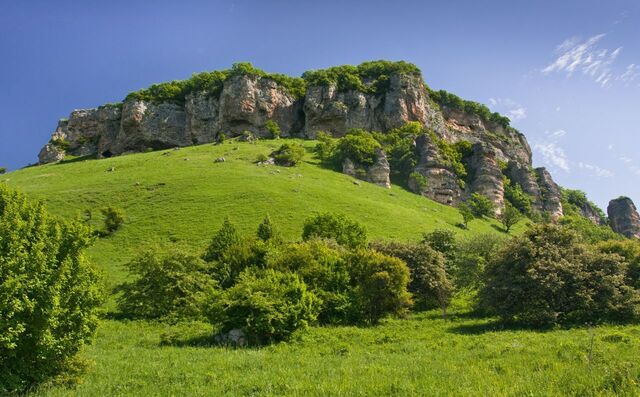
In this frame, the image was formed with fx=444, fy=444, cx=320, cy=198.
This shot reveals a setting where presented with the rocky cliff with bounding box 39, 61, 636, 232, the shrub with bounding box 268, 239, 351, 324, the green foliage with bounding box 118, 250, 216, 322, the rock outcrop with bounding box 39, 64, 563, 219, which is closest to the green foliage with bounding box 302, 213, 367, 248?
the shrub with bounding box 268, 239, 351, 324

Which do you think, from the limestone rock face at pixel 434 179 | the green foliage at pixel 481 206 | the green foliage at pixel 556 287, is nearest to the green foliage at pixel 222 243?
the green foliage at pixel 556 287

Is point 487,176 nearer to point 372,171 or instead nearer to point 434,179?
point 434,179

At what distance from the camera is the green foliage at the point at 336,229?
2093 inches

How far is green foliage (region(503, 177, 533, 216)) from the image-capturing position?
114312 millimetres

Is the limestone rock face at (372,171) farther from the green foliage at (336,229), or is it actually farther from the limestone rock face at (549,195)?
the limestone rock face at (549,195)

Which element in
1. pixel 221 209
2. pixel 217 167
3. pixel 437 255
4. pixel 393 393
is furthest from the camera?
pixel 217 167

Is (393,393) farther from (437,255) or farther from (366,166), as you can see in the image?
(366,166)

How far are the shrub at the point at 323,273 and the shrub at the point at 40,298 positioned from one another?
17985 millimetres

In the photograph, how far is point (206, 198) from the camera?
72188mm

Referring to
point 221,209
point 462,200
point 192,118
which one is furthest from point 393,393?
point 192,118

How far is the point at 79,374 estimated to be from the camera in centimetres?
1462

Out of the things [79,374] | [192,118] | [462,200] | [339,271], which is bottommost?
[79,374]

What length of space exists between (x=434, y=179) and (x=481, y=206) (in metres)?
12.8

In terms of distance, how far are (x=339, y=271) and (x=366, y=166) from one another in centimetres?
6905
